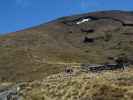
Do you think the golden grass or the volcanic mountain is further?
the volcanic mountain

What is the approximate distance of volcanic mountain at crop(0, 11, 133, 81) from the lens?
3123 inches

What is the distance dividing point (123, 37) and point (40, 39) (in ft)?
71.7

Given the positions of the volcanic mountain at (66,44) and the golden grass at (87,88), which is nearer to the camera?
the golden grass at (87,88)

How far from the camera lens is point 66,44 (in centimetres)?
10875

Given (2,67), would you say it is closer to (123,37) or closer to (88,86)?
(123,37)

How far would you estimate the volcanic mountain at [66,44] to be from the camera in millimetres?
79312

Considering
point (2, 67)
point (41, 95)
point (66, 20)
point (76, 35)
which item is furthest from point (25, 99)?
point (66, 20)

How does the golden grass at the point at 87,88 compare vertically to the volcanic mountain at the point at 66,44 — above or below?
below

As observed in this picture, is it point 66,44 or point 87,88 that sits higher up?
point 66,44

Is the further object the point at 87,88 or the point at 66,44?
the point at 66,44

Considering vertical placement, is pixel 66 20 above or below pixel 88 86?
above

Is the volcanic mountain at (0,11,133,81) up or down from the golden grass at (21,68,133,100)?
up

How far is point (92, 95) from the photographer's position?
37938 mm

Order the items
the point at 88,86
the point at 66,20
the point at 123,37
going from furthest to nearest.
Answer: the point at 66,20, the point at 123,37, the point at 88,86
